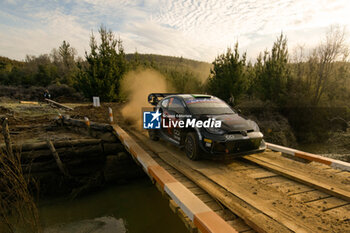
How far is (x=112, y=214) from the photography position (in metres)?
6.38

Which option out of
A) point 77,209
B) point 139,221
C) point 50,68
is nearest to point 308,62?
point 139,221

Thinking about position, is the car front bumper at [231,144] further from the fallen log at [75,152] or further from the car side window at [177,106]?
the fallen log at [75,152]

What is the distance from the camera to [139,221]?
607 centimetres

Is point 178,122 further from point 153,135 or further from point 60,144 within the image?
point 60,144

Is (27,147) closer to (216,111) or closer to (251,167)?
(216,111)

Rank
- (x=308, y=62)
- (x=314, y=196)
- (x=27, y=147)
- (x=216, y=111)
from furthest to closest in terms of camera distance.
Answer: (x=308, y=62) → (x=27, y=147) → (x=216, y=111) → (x=314, y=196)

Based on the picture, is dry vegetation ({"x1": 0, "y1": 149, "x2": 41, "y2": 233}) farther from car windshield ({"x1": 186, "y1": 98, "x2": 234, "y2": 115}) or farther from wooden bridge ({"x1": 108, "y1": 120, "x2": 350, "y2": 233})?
car windshield ({"x1": 186, "y1": 98, "x2": 234, "y2": 115})

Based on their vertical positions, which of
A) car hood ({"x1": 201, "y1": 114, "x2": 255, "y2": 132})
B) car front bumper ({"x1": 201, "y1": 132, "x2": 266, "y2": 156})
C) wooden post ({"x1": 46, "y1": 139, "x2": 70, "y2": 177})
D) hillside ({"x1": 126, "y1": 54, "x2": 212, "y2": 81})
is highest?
hillside ({"x1": 126, "y1": 54, "x2": 212, "y2": 81})

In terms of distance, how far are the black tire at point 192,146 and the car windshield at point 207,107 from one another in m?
0.69

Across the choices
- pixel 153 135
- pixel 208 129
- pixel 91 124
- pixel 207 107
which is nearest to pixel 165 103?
pixel 153 135

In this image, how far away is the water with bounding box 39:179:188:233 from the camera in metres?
5.66

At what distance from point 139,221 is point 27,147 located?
5215 millimetres

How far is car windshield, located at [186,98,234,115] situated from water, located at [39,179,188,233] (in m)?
3.78

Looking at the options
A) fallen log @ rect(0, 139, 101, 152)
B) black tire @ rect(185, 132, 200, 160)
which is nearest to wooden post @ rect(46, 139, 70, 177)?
fallen log @ rect(0, 139, 101, 152)
